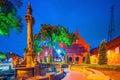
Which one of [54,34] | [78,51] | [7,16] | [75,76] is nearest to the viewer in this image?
[7,16]

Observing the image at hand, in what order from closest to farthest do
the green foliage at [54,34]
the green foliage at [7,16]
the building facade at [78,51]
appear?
the green foliage at [7,16]
the green foliage at [54,34]
the building facade at [78,51]

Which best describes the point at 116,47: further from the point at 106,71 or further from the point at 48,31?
the point at 48,31

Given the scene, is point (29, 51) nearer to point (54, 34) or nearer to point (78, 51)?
point (54, 34)

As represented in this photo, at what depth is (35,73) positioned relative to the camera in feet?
78.8

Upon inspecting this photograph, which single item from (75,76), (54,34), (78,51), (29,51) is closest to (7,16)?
(29,51)

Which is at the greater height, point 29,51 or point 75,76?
point 29,51

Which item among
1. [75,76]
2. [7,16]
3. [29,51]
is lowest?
[75,76]

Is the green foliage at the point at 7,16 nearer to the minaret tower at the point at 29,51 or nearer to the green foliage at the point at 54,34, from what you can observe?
the minaret tower at the point at 29,51

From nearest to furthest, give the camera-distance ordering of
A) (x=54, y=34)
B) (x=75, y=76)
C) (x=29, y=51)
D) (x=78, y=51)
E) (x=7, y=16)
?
1. (x=7, y=16)
2. (x=75, y=76)
3. (x=29, y=51)
4. (x=54, y=34)
5. (x=78, y=51)

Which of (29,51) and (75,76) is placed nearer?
(75,76)

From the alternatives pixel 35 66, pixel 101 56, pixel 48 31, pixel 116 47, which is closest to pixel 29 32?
pixel 35 66

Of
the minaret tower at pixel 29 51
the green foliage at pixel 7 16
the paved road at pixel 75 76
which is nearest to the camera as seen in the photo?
the green foliage at pixel 7 16

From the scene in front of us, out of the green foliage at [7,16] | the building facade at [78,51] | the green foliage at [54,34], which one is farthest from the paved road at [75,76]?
the building facade at [78,51]

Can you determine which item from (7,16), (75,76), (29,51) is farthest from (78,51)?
(7,16)
